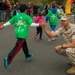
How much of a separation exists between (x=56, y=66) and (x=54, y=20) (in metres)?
4.78

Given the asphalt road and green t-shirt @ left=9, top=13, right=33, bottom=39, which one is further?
green t-shirt @ left=9, top=13, right=33, bottom=39

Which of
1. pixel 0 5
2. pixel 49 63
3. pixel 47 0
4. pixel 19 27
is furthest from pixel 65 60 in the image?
pixel 47 0

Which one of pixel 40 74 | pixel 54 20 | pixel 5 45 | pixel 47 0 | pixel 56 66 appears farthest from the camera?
pixel 47 0

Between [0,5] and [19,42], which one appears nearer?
[19,42]

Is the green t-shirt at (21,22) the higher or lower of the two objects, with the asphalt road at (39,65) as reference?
higher

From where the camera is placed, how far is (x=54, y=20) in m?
11.8

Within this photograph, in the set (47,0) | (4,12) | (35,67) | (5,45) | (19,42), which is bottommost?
(47,0)

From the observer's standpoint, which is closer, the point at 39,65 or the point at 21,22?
the point at 21,22

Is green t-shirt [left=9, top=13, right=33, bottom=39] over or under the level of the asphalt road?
over

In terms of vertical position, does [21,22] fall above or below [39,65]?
above

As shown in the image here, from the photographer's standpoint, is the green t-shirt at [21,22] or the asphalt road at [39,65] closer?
the asphalt road at [39,65]

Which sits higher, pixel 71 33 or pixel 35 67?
pixel 71 33

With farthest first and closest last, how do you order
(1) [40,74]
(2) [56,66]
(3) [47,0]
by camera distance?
(3) [47,0]
(2) [56,66]
(1) [40,74]

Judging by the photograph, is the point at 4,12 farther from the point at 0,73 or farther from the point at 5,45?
the point at 0,73
